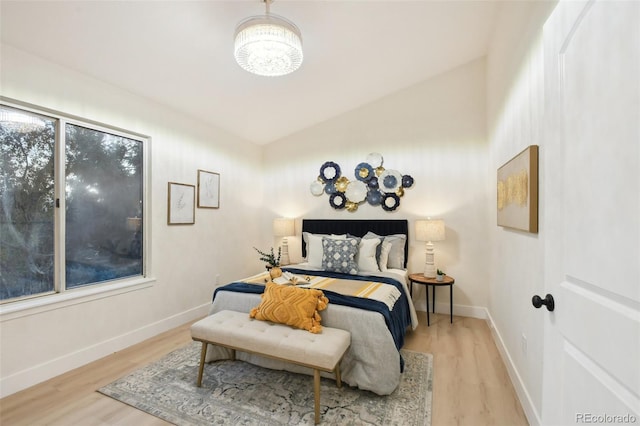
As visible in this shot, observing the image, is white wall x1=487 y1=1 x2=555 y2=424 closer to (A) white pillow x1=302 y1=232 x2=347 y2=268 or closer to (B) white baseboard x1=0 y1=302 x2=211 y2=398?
(A) white pillow x1=302 y1=232 x2=347 y2=268

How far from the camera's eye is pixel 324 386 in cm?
215

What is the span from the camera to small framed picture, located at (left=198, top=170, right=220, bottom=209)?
3.68m

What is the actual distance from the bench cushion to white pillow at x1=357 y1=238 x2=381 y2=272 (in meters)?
1.34

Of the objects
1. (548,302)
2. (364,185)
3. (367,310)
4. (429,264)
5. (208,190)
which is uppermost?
(364,185)

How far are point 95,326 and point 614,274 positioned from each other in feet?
11.3

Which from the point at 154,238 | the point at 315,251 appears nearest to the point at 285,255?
the point at 315,251

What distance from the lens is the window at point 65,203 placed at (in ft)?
7.08

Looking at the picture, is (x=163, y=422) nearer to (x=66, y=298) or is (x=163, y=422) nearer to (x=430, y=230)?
(x=66, y=298)

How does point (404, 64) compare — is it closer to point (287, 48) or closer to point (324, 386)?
point (287, 48)

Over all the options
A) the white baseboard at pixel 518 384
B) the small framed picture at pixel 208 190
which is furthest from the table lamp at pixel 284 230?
the white baseboard at pixel 518 384

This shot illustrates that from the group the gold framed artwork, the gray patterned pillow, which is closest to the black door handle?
the gold framed artwork

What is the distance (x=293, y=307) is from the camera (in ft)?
7.02

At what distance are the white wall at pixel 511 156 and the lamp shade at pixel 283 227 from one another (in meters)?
2.65

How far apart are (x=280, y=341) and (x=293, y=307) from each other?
0.88 feet
